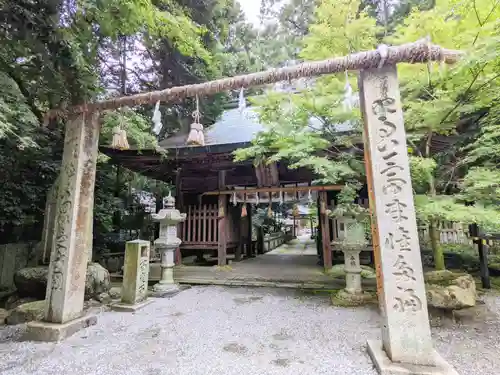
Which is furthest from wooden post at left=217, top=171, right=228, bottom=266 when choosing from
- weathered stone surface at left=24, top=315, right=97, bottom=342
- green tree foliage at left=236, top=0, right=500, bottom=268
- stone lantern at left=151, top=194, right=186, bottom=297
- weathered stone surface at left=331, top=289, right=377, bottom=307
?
weathered stone surface at left=24, top=315, right=97, bottom=342

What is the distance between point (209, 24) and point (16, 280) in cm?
882

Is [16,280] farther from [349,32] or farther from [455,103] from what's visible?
[455,103]

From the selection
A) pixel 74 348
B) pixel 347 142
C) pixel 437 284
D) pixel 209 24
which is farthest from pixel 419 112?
pixel 209 24

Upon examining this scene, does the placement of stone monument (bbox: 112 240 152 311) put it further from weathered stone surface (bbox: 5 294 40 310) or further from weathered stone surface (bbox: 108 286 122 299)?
weathered stone surface (bbox: 5 294 40 310)

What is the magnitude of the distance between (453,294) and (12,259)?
10.3 meters

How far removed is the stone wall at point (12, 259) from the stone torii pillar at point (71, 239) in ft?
15.6

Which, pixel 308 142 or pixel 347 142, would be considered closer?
pixel 308 142

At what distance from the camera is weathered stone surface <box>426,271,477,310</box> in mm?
4066

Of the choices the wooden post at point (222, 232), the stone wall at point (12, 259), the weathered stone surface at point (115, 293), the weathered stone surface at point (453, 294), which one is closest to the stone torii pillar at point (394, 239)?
the weathered stone surface at point (453, 294)

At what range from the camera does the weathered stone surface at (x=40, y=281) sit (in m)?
6.35

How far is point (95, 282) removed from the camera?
6.31 metres

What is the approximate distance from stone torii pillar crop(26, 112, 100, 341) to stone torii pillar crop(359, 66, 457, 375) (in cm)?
405

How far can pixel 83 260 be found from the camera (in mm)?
4215

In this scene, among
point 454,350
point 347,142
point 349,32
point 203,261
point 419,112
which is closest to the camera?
point 454,350
